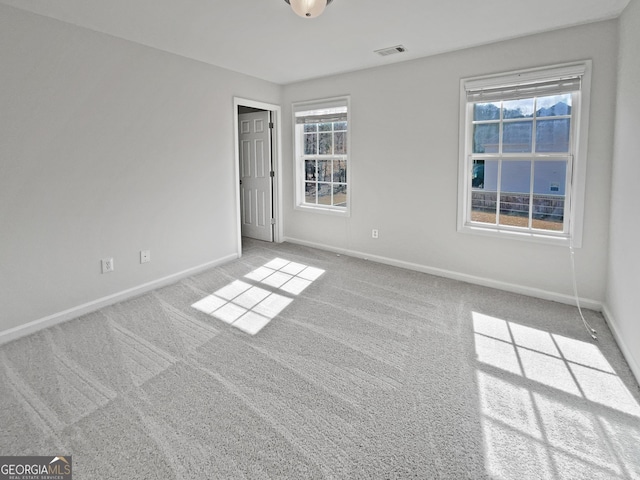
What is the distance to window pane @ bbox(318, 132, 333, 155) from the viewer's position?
17.0 ft

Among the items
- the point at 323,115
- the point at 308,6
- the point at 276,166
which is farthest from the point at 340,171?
the point at 308,6

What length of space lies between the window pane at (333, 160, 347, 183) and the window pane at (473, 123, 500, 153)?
5.77ft

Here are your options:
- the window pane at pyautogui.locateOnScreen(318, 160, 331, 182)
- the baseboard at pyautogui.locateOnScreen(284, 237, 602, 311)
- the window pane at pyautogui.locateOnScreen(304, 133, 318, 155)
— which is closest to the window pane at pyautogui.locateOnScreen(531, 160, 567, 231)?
the baseboard at pyautogui.locateOnScreen(284, 237, 602, 311)

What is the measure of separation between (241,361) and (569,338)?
8.34ft

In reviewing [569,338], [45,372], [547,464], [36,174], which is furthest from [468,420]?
[36,174]

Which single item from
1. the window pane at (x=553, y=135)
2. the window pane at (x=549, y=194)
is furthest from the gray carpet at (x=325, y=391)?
the window pane at (x=553, y=135)

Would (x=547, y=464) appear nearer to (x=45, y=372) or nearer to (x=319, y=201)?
(x=45, y=372)

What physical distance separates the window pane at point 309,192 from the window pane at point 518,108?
2770 mm

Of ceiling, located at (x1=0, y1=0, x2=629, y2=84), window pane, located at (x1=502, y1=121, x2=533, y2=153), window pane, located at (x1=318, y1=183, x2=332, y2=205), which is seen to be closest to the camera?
ceiling, located at (x1=0, y1=0, x2=629, y2=84)

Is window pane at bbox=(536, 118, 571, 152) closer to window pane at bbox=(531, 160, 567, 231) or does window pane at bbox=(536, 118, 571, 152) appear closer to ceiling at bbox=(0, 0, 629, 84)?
window pane at bbox=(531, 160, 567, 231)

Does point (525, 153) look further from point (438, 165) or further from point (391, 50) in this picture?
point (391, 50)

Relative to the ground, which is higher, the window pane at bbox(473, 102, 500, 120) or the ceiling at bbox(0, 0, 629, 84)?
the ceiling at bbox(0, 0, 629, 84)

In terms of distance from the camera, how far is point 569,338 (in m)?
2.83

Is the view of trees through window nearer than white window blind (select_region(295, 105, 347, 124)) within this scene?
No
